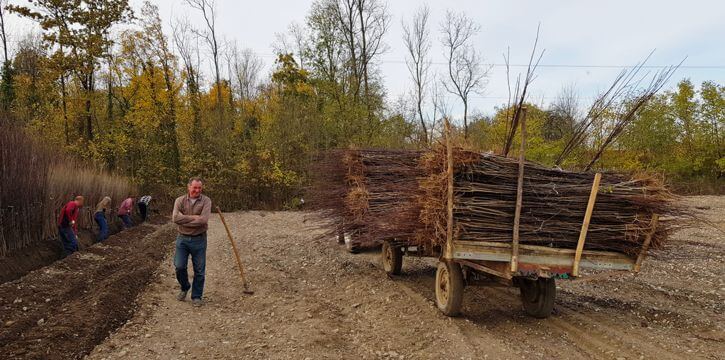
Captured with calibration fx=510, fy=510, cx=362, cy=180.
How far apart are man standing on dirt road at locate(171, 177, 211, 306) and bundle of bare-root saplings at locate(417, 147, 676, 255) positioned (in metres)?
3.23

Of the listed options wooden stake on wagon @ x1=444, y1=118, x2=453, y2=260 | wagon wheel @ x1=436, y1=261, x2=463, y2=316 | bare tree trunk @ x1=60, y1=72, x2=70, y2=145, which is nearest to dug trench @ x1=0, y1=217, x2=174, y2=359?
wooden stake on wagon @ x1=444, y1=118, x2=453, y2=260

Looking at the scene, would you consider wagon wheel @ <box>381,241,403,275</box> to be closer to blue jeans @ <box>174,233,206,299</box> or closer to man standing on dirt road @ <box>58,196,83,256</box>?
blue jeans @ <box>174,233,206,299</box>

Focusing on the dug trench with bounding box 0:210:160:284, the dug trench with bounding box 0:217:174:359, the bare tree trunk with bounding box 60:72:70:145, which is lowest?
the dug trench with bounding box 0:210:160:284

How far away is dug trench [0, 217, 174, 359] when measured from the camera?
5.11 metres

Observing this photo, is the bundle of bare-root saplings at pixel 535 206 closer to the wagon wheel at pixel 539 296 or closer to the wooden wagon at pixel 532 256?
the wooden wagon at pixel 532 256

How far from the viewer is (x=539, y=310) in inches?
251

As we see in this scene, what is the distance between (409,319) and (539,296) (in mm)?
1662

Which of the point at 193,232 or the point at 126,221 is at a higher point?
the point at 193,232

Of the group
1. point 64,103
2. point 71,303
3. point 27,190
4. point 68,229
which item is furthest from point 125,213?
point 71,303

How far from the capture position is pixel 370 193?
27.0 feet

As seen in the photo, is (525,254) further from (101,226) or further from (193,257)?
(101,226)

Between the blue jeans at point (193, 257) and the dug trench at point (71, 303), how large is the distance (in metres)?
0.76

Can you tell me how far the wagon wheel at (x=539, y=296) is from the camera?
248 inches

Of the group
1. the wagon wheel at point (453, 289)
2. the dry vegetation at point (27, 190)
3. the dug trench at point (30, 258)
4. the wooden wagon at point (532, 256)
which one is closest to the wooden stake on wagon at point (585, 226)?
the wooden wagon at point (532, 256)
